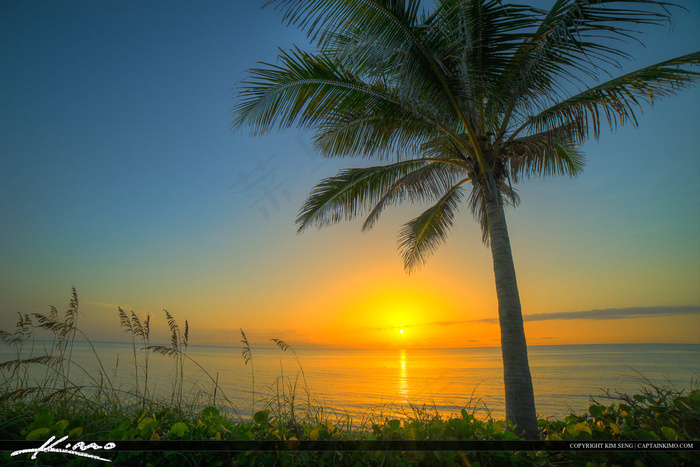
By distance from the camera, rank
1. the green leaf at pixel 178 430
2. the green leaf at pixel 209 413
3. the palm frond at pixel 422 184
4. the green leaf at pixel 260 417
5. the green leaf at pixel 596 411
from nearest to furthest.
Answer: the green leaf at pixel 178 430, the green leaf at pixel 260 417, the green leaf at pixel 209 413, the green leaf at pixel 596 411, the palm frond at pixel 422 184

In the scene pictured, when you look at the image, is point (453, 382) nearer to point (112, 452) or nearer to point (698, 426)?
point (698, 426)

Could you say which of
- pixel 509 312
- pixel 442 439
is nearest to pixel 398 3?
pixel 509 312

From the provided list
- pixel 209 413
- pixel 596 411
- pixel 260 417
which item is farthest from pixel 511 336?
pixel 209 413

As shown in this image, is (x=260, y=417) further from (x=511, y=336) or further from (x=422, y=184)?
(x=422, y=184)

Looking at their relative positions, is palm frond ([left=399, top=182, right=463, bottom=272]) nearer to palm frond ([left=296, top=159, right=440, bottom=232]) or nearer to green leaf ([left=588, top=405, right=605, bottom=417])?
palm frond ([left=296, top=159, right=440, bottom=232])

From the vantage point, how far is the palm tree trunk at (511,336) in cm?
429

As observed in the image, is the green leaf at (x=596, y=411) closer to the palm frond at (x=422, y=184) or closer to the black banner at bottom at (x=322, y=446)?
the black banner at bottom at (x=322, y=446)

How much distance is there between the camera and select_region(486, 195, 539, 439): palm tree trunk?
4293 millimetres

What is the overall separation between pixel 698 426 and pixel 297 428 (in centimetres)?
347
